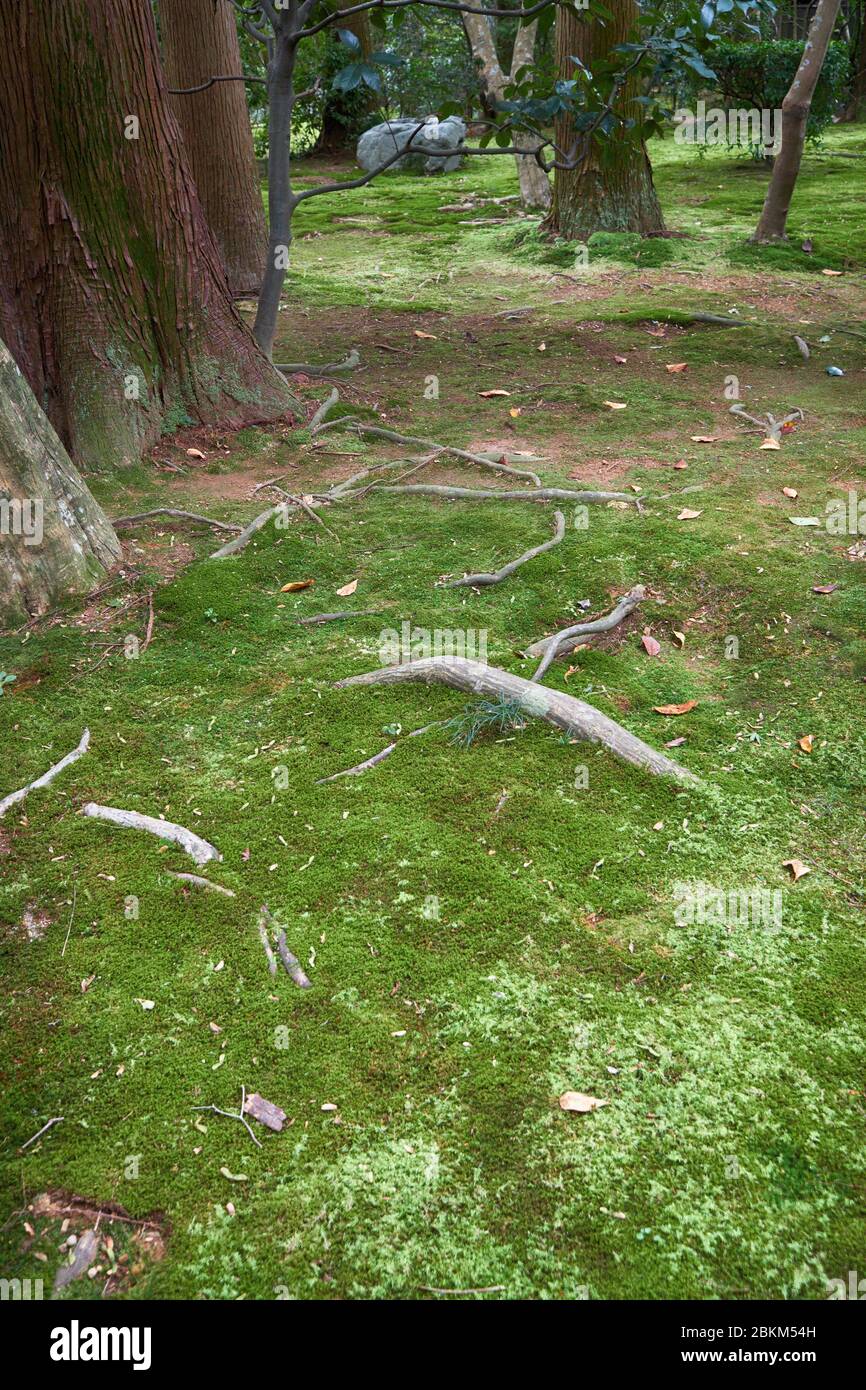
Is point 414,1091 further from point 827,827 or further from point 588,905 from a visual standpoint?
point 827,827

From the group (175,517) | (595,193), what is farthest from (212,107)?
(175,517)

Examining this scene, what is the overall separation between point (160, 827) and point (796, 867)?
215cm

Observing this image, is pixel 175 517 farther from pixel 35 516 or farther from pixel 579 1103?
pixel 579 1103

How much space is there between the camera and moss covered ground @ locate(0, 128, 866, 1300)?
7.58 ft

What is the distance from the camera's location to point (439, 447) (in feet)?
21.3

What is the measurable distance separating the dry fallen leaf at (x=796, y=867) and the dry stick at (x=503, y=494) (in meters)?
2.87

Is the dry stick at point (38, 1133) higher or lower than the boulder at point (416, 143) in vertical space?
lower

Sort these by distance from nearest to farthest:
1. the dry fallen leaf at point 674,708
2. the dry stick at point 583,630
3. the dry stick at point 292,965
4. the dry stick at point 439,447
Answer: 1. the dry stick at point 292,965
2. the dry fallen leaf at point 674,708
3. the dry stick at point 583,630
4. the dry stick at point 439,447

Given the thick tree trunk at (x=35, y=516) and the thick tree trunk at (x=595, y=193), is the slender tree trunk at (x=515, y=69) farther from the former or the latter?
the thick tree trunk at (x=35, y=516)

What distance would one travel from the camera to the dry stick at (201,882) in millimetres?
3258

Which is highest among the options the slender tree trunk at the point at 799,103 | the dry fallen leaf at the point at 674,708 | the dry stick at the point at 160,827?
the slender tree trunk at the point at 799,103

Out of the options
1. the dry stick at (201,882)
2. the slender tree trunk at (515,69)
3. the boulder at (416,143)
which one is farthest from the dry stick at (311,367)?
the boulder at (416,143)

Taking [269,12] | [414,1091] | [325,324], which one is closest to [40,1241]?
[414,1091]

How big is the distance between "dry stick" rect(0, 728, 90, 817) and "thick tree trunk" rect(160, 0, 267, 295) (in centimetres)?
630
